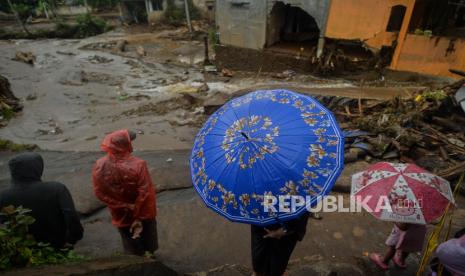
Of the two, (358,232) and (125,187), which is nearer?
(125,187)

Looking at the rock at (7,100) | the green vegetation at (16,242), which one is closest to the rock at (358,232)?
the green vegetation at (16,242)

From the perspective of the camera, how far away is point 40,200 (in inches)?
103

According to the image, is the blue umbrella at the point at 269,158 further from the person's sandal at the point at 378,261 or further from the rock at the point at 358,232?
the rock at the point at 358,232

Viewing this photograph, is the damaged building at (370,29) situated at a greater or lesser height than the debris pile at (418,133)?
greater

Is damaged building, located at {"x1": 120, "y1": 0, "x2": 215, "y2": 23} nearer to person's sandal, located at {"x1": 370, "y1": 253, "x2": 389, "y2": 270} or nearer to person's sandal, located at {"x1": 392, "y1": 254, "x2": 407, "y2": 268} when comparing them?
person's sandal, located at {"x1": 370, "y1": 253, "x2": 389, "y2": 270}

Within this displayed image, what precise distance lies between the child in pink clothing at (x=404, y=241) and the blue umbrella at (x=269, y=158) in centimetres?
146

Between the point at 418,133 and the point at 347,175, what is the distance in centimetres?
196

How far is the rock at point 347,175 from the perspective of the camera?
4.80 meters

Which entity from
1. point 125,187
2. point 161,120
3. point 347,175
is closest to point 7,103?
point 161,120

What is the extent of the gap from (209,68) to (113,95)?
5.19m

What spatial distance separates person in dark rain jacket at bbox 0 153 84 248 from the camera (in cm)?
256

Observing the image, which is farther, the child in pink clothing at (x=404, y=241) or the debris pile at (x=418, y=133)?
the debris pile at (x=418, y=133)

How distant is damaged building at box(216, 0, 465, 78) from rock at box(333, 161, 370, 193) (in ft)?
17.0

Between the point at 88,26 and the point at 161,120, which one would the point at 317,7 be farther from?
the point at 88,26
